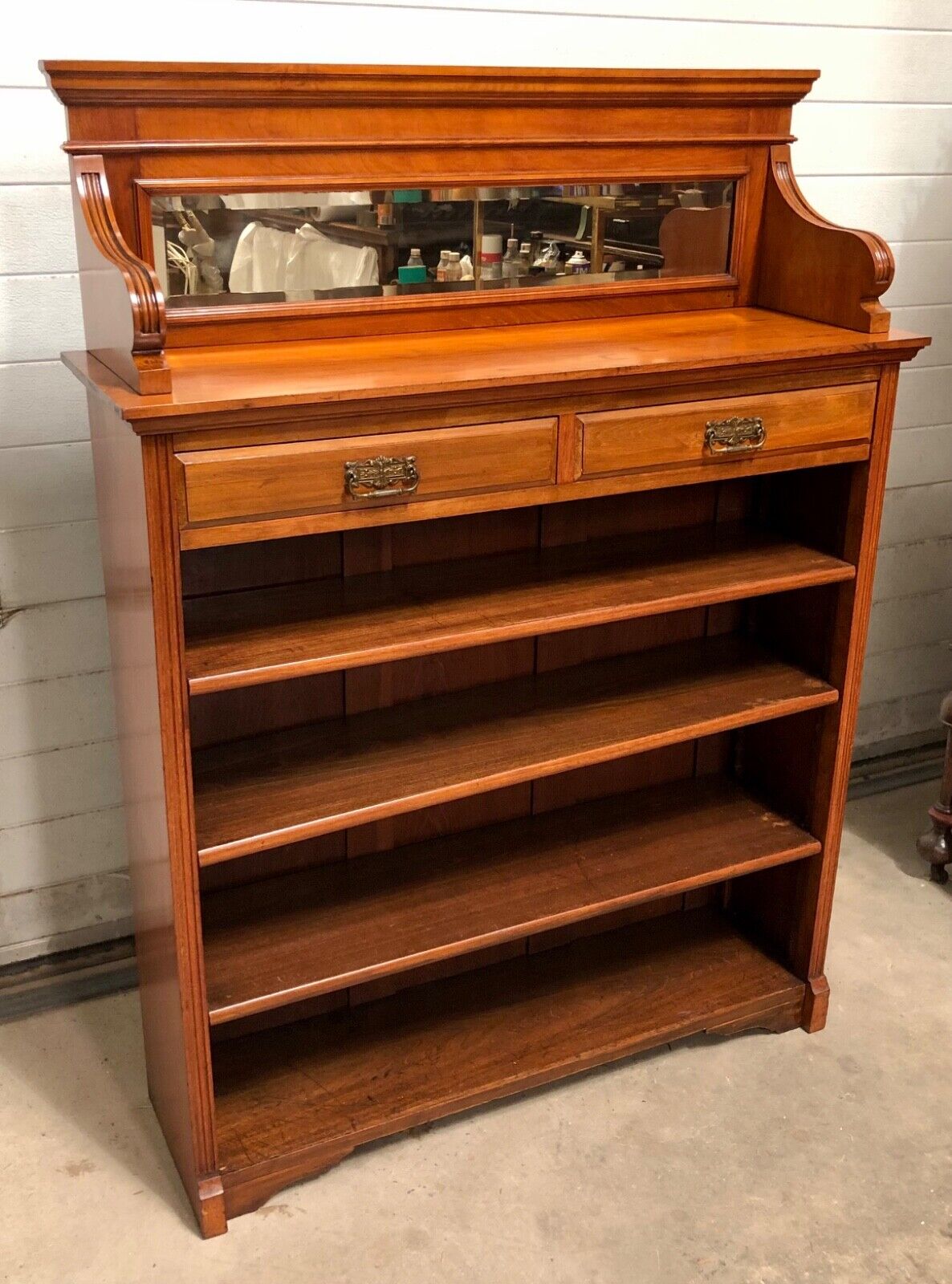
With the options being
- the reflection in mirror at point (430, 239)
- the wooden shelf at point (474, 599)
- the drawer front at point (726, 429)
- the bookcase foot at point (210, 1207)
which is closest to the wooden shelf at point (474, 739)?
the wooden shelf at point (474, 599)

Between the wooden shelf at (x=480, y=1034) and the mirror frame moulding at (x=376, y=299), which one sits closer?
the mirror frame moulding at (x=376, y=299)

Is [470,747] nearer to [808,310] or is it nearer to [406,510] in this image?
[406,510]

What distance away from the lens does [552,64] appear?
2.33 meters

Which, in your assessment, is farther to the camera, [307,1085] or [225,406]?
[307,1085]

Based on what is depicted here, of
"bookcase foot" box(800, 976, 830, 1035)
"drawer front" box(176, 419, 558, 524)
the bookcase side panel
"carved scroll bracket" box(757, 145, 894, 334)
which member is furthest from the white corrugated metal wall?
"bookcase foot" box(800, 976, 830, 1035)

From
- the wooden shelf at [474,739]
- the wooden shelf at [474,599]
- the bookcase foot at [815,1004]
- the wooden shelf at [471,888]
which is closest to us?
the wooden shelf at [474,599]

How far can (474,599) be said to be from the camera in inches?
77.6

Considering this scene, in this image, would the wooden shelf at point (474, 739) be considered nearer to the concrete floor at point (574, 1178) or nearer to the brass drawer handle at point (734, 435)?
the brass drawer handle at point (734, 435)

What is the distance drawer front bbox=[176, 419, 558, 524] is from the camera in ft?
5.25

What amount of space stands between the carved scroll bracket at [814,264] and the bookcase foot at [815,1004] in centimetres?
122

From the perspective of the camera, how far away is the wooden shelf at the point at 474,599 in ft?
5.86

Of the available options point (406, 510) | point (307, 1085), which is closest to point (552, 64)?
point (406, 510)

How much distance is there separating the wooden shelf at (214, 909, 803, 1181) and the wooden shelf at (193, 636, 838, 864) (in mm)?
548

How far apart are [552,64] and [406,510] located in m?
1.09
